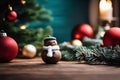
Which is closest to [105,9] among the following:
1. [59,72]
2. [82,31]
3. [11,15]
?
[82,31]

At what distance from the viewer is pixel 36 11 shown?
70.2 inches

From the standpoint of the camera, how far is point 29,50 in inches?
64.7

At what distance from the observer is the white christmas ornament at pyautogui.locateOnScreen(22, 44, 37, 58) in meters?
1.64

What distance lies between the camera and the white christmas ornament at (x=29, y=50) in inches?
64.4

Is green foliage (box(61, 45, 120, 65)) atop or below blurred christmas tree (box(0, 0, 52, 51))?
below

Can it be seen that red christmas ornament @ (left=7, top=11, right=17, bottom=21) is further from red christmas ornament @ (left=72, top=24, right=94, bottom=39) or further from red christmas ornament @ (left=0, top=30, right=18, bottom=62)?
red christmas ornament @ (left=72, top=24, right=94, bottom=39)

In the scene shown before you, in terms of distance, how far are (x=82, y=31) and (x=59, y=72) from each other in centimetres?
92

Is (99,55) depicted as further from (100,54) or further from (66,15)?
(66,15)

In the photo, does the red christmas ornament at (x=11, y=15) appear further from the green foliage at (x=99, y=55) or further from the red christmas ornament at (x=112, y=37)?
the red christmas ornament at (x=112, y=37)

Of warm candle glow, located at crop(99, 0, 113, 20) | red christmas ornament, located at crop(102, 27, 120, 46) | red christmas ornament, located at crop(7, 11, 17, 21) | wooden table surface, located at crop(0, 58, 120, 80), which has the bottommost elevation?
wooden table surface, located at crop(0, 58, 120, 80)

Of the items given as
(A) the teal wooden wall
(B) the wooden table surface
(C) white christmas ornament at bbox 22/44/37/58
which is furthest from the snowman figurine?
(A) the teal wooden wall

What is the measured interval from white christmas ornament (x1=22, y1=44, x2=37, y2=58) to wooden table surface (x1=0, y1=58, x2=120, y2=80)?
0.97ft

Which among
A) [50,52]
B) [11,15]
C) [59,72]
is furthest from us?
[11,15]

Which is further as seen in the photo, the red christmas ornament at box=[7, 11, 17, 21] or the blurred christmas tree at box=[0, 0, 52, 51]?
the blurred christmas tree at box=[0, 0, 52, 51]
